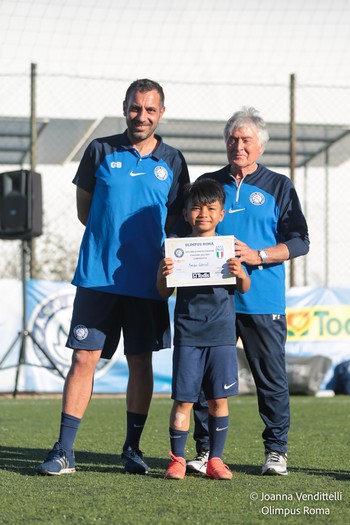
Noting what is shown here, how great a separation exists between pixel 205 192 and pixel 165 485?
4.37 ft

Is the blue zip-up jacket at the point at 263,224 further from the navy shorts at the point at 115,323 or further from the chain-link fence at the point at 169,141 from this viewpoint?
the chain-link fence at the point at 169,141

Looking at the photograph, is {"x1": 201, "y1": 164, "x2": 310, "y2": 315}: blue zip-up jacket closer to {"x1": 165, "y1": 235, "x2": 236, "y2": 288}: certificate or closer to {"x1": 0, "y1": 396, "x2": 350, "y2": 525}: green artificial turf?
{"x1": 165, "y1": 235, "x2": 236, "y2": 288}: certificate

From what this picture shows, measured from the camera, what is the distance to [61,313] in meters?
11.0

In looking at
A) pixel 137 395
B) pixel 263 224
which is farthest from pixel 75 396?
pixel 263 224

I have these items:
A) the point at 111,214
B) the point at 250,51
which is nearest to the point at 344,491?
the point at 111,214

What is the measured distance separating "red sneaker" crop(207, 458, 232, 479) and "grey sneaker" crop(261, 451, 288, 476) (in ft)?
0.65

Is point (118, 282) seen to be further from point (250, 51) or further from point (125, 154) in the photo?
point (250, 51)

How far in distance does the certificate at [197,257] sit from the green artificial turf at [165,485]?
905 millimetres

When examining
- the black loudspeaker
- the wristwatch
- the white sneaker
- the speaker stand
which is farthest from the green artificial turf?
the black loudspeaker

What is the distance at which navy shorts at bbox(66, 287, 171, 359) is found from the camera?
5.07 meters

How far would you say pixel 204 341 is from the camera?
15.9ft

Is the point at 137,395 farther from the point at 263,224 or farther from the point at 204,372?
the point at 263,224

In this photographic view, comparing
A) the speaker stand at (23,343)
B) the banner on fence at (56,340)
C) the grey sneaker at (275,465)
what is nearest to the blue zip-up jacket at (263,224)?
the grey sneaker at (275,465)

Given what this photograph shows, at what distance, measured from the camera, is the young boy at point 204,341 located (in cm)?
484
